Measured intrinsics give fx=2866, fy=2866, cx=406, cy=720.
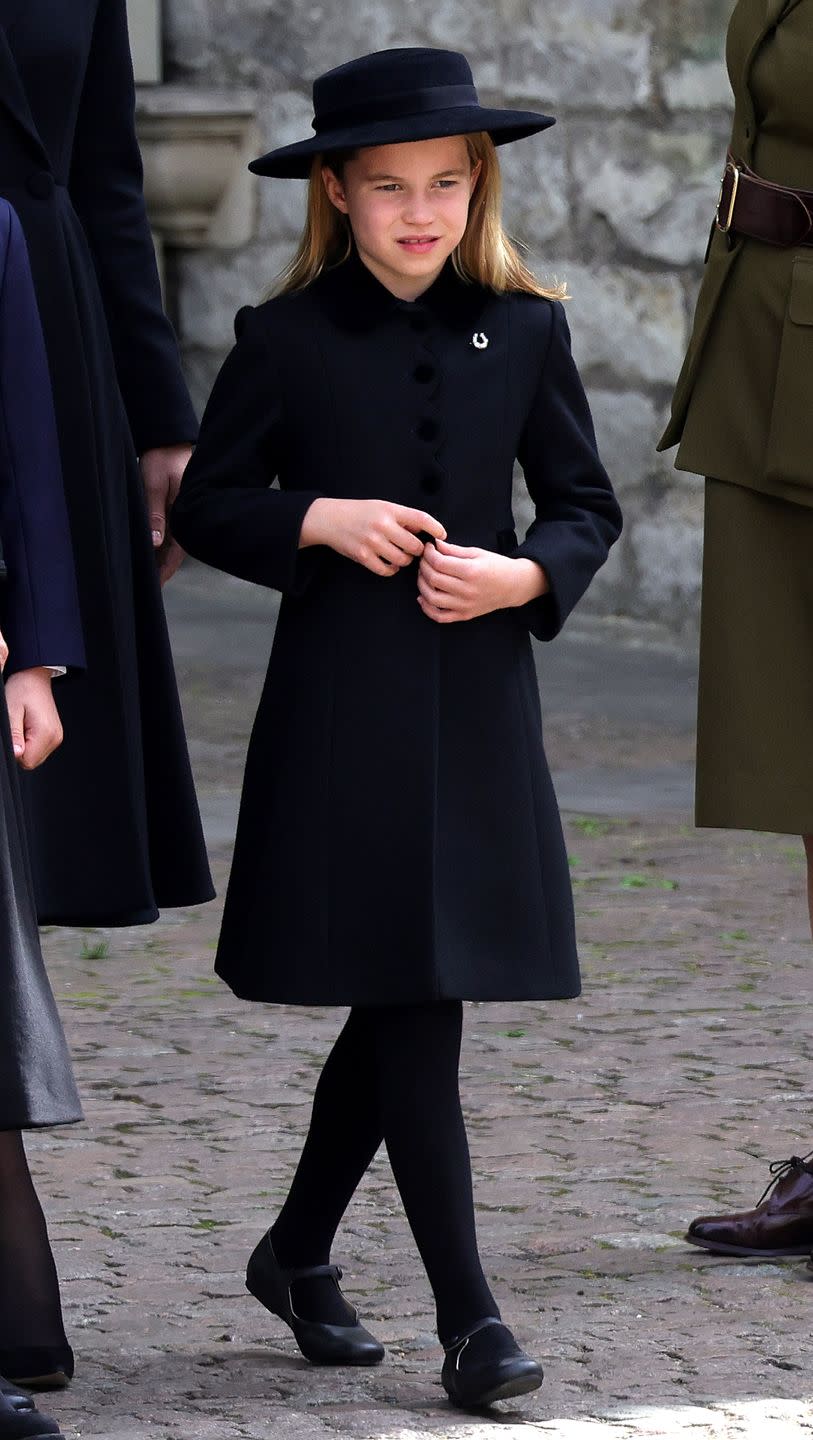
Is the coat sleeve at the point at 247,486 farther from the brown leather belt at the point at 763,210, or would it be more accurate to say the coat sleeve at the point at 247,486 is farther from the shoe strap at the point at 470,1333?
the shoe strap at the point at 470,1333

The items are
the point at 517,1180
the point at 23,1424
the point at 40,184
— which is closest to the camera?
the point at 23,1424

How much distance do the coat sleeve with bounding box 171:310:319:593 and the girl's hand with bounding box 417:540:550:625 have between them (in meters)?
0.15

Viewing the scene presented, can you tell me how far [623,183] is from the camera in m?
9.40

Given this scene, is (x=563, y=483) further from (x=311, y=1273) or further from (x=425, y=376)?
(x=311, y=1273)

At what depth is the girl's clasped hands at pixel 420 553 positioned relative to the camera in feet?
10.3

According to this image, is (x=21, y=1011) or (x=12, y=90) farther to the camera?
(x=12, y=90)

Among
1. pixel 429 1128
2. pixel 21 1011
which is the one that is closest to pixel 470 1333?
pixel 429 1128

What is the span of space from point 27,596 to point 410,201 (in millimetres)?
616

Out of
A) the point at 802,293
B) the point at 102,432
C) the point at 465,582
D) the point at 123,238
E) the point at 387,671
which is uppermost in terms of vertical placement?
the point at 123,238

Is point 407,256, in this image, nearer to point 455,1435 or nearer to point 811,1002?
point 455,1435

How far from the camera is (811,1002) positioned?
520 cm

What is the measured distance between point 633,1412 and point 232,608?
22.9ft

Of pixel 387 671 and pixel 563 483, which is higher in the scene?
pixel 563 483

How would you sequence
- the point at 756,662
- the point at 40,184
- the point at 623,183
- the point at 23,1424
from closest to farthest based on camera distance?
the point at 23,1424 → the point at 40,184 → the point at 756,662 → the point at 623,183
